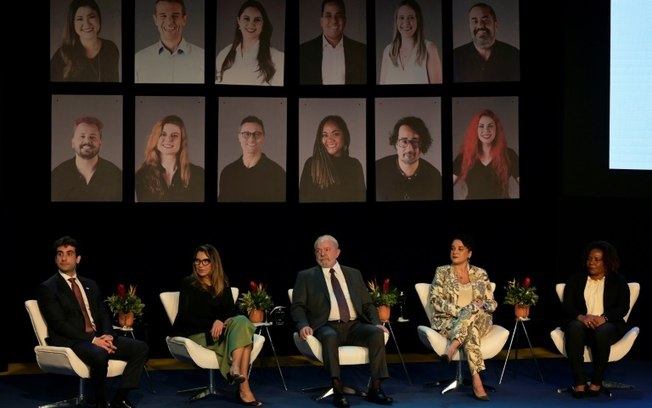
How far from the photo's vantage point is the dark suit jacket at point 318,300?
7.84 metres

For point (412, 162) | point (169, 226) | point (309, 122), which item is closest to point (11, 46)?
point (169, 226)

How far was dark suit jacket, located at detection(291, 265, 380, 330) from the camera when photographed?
7.84 meters

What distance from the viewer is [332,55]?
9.16 meters

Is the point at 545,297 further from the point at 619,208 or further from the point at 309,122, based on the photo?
the point at 309,122

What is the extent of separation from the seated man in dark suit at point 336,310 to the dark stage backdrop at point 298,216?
4.07ft

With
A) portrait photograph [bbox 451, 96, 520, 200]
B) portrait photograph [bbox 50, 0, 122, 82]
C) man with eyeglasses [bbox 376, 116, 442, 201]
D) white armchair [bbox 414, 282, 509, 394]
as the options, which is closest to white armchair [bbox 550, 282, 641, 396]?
white armchair [bbox 414, 282, 509, 394]

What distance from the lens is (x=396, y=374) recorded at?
28.1 ft

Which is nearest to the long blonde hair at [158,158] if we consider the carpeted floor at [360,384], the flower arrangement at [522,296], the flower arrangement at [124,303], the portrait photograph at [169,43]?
the portrait photograph at [169,43]

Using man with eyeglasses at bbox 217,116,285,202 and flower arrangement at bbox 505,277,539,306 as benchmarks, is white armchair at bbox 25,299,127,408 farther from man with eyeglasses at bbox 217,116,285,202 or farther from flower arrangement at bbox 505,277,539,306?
flower arrangement at bbox 505,277,539,306

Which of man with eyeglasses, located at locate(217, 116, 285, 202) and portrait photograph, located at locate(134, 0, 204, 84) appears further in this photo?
man with eyeglasses, located at locate(217, 116, 285, 202)

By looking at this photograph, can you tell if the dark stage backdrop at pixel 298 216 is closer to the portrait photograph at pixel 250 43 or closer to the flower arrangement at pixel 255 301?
the portrait photograph at pixel 250 43

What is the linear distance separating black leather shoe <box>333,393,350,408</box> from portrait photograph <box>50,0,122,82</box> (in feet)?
10.8

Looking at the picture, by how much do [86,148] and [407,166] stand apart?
2.67 metres

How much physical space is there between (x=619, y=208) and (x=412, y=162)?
5.83 ft
